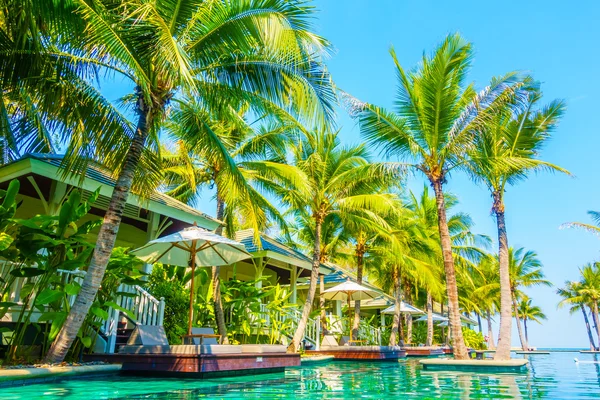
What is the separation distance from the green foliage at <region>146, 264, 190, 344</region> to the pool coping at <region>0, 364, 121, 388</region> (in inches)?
119

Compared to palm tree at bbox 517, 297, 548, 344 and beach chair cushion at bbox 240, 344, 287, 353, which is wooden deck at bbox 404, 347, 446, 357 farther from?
palm tree at bbox 517, 297, 548, 344

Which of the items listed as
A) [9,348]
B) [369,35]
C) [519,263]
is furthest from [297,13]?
[519,263]

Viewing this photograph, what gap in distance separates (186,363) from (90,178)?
4.86 m

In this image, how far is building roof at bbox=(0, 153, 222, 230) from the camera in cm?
846

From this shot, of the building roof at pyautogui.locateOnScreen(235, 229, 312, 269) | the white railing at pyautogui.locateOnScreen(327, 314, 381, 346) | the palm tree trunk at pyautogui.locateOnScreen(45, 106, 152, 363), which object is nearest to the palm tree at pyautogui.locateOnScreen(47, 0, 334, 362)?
the palm tree trunk at pyautogui.locateOnScreen(45, 106, 152, 363)

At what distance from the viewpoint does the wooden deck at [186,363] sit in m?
7.18

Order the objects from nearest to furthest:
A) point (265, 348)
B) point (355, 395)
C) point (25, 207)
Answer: point (355, 395) < point (265, 348) < point (25, 207)

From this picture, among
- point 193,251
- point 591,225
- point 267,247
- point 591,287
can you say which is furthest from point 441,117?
point 591,287

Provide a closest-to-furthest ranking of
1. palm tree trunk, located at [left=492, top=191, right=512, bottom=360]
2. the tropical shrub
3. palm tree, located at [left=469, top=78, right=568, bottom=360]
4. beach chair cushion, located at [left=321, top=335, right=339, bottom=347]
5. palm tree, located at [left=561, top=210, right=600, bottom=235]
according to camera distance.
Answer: the tropical shrub < palm tree trunk, located at [left=492, top=191, right=512, bottom=360] < palm tree, located at [left=469, top=78, right=568, bottom=360] < beach chair cushion, located at [left=321, top=335, right=339, bottom=347] < palm tree, located at [left=561, top=210, right=600, bottom=235]

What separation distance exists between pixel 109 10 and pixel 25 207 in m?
6.91

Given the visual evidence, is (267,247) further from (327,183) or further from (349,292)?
(349,292)

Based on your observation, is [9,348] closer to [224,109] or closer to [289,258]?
[224,109]

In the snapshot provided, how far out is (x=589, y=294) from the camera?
43.9 meters

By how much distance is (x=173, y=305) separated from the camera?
10.6 metres
